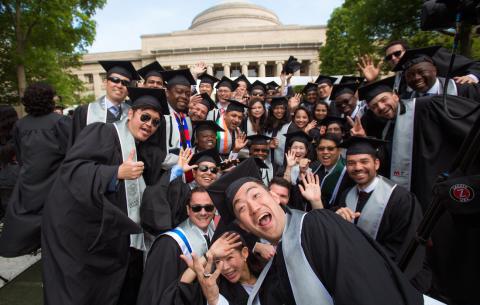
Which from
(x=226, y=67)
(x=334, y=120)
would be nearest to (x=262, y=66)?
(x=226, y=67)

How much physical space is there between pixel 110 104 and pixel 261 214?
2725 mm

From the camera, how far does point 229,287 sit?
2.50m

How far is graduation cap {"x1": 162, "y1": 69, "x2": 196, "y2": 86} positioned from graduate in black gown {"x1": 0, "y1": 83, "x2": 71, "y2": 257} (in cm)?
157

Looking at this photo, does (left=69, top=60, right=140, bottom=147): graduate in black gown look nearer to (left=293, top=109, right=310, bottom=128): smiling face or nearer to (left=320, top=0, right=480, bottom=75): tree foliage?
(left=293, top=109, right=310, bottom=128): smiling face

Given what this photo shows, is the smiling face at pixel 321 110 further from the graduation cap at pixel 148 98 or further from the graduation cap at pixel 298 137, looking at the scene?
the graduation cap at pixel 148 98

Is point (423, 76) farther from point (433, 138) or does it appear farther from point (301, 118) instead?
point (301, 118)

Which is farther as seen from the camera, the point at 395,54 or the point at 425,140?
the point at 395,54

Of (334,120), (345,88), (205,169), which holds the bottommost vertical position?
(205,169)

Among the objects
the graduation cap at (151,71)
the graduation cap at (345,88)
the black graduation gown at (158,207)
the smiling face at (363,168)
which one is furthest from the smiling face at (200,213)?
the graduation cap at (345,88)

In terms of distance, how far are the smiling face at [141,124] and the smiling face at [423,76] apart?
10.2 ft

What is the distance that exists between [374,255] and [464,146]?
36.8 inches

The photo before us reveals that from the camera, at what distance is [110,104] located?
376 centimetres

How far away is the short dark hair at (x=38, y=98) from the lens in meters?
3.70

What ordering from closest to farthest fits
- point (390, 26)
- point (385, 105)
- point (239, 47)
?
point (385, 105), point (390, 26), point (239, 47)
